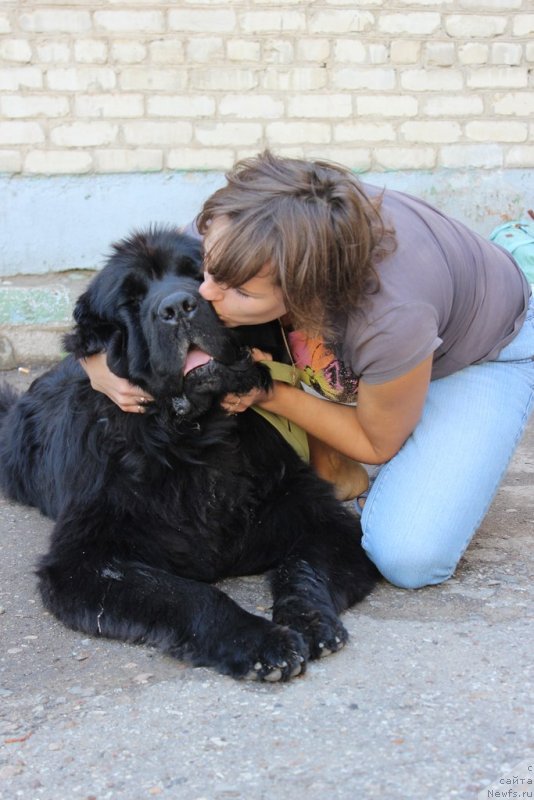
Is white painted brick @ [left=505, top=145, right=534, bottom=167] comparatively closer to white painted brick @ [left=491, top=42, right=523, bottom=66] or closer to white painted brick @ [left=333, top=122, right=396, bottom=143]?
white painted brick @ [left=491, top=42, right=523, bottom=66]

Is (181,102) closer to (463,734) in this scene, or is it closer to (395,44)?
(395,44)

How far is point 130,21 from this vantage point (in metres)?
5.43

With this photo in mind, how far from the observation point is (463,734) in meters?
2.11

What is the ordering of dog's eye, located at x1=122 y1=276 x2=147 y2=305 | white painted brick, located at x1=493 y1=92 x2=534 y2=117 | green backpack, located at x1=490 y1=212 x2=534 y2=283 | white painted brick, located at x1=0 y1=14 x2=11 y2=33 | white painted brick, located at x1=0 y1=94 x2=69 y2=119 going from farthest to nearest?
white painted brick, located at x1=493 y1=92 x2=534 y2=117 < white painted brick, located at x1=0 y1=94 x2=69 y2=119 < white painted brick, located at x1=0 y1=14 x2=11 y2=33 < green backpack, located at x1=490 y1=212 x2=534 y2=283 < dog's eye, located at x1=122 y1=276 x2=147 y2=305

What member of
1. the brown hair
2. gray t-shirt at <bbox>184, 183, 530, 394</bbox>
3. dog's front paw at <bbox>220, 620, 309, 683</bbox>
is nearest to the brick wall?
gray t-shirt at <bbox>184, 183, 530, 394</bbox>

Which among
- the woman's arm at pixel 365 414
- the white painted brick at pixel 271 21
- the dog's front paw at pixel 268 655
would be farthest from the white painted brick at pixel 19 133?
the dog's front paw at pixel 268 655

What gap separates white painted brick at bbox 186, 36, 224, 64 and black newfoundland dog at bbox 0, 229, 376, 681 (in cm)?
304

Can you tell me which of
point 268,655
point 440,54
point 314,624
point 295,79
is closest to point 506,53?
point 440,54

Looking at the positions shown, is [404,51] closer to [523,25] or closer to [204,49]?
[523,25]

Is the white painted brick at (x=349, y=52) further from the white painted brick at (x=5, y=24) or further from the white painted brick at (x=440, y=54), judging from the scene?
the white painted brick at (x=5, y=24)

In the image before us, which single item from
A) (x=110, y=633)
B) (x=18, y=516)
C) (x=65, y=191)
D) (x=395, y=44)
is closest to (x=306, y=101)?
(x=395, y=44)

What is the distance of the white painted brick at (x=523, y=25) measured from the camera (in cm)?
577

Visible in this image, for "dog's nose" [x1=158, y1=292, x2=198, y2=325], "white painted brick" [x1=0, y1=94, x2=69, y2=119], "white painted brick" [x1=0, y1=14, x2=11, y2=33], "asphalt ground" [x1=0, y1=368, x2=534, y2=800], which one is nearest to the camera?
"asphalt ground" [x1=0, y1=368, x2=534, y2=800]

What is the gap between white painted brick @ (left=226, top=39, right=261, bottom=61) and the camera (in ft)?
18.1
